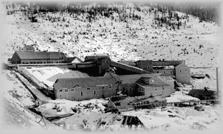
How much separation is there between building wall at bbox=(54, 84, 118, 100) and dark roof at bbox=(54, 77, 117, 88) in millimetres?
472

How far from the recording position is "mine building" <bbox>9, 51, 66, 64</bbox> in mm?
47469

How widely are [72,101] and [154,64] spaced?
22.8 metres

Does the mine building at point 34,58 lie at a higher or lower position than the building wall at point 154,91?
higher

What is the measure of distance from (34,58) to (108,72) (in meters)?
16.4

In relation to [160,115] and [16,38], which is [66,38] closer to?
[16,38]

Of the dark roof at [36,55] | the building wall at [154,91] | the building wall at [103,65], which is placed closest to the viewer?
the building wall at [154,91]

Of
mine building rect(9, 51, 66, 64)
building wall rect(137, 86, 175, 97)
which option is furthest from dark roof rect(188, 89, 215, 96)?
mine building rect(9, 51, 66, 64)

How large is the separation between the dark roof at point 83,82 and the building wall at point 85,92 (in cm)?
47

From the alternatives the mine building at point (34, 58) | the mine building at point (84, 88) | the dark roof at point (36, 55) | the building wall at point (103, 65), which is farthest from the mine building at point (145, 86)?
the dark roof at point (36, 55)

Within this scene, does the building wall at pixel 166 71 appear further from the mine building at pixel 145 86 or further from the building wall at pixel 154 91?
the building wall at pixel 154 91

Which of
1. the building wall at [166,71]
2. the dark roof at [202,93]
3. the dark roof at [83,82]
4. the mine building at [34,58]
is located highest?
the mine building at [34,58]

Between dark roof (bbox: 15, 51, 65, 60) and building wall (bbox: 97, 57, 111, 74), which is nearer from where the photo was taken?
building wall (bbox: 97, 57, 111, 74)

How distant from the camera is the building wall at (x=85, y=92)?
32.5 meters

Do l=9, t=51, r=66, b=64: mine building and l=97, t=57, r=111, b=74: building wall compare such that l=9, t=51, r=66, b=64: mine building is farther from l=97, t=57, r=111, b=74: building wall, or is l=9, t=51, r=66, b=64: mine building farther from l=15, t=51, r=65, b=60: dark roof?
l=97, t=57, r=111, b=74: building wall
